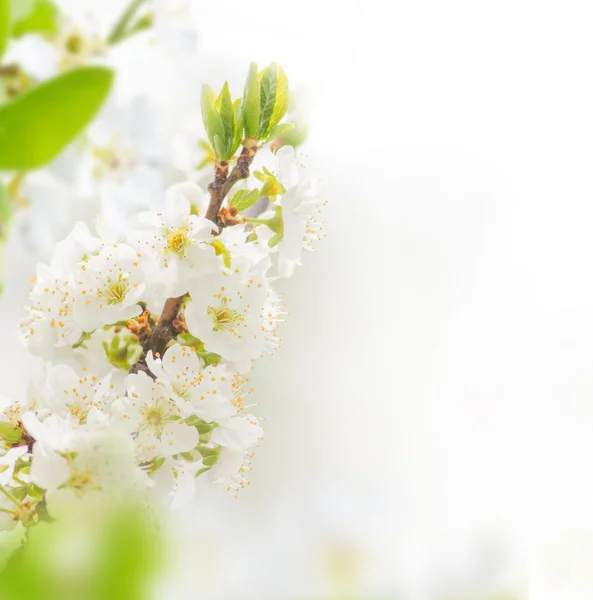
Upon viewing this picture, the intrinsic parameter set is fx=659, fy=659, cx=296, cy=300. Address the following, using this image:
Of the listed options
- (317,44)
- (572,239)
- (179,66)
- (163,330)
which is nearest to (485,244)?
(572,239)

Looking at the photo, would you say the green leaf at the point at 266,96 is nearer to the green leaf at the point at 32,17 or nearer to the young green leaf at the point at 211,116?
the young green leaf at the point at 211,116

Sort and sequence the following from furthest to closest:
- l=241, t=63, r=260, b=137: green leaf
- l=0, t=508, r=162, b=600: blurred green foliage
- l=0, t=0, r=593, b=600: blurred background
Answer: l=0, t=0, r=593, b=600: blurred background, l=241, t=63, r=260, b=137: green leaf, l=0, t=508, r=162, b=600: blurred green foliage

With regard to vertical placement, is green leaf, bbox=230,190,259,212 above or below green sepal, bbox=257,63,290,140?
below

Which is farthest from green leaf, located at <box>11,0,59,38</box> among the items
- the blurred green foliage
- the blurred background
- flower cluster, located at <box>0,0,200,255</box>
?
the blurred background

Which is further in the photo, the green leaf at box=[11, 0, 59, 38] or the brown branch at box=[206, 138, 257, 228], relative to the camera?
the brown branch at box=[206, 138, 257, 228]

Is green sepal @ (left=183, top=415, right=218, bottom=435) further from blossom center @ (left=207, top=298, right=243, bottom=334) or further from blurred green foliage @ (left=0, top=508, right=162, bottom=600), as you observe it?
blurred green foliage @ (left=0, top=508, right=162, bottom=600)

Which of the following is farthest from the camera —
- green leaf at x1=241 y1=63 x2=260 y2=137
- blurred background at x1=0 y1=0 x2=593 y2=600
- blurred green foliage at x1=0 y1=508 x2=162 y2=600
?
blurred background at x1=0 y1=0 x2=593 y2=600

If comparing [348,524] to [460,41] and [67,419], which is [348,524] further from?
[460,41]
